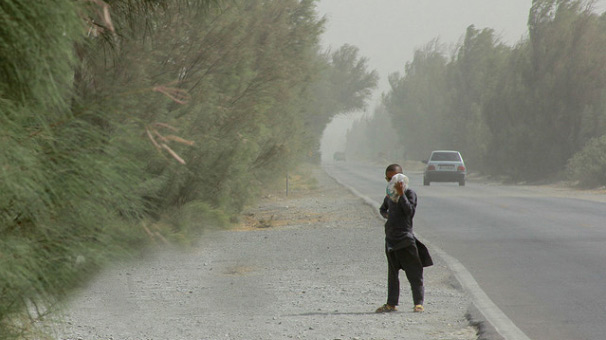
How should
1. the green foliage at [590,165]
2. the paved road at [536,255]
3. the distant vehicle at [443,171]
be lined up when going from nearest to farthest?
the paved road at [536,255]
the green foliage at [590,165]
the distant vehicle at [443,171]

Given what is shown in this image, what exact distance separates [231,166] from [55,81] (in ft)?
30.7

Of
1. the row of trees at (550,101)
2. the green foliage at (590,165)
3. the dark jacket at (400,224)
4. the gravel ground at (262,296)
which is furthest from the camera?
the row of trees at (550,101)

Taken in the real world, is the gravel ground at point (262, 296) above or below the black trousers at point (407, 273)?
below

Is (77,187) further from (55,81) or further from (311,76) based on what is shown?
(311,76)

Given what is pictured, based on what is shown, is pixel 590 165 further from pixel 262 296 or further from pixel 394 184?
pixel 394 184

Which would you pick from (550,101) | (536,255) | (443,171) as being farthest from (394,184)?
(550,101)

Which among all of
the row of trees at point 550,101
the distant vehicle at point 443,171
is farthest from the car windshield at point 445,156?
the row of trees at point 550,101

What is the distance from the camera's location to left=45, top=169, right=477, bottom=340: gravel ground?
23.8ft

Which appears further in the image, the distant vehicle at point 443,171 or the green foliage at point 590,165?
the distant vehicle at point 443,171

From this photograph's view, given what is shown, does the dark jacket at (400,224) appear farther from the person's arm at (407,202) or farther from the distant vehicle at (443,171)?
the distant vehicle at (443,171)

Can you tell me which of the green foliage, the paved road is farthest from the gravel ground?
the green foliage

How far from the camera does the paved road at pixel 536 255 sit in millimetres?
8062

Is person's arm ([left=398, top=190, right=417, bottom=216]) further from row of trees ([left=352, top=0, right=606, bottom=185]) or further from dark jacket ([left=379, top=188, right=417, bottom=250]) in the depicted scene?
row of trees ([left=352, top=0, right=606, bottom=185])

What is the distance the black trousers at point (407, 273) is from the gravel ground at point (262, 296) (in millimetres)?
186
